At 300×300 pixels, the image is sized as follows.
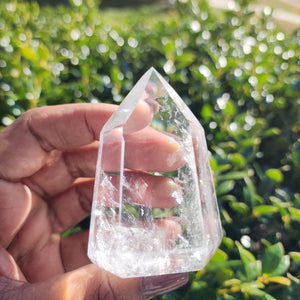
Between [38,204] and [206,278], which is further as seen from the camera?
[38,204]

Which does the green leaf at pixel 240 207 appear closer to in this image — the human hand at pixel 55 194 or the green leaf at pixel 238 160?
the green leaf at pixel 238 160

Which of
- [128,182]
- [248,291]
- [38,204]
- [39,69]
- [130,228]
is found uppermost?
[39,69]

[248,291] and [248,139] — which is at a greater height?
[248,139]

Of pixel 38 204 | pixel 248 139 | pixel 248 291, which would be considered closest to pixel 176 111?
pixel 248 139

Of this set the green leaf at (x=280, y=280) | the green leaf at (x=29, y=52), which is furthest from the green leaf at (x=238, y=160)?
the green leaf at (x=29, y=52)

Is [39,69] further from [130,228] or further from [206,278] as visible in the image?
[206,278]

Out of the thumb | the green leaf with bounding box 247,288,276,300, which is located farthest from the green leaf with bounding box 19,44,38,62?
the green leaf with bounding box 247,288,276,300
